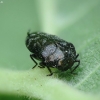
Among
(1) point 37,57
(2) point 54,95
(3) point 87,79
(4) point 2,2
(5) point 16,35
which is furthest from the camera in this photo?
(4) point 2,2

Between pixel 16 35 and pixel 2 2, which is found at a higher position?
pixel 2 2

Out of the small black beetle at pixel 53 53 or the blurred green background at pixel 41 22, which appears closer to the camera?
the small black beetle at pixel 53 53

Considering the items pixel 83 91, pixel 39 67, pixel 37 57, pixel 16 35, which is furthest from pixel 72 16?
pixel 83 91

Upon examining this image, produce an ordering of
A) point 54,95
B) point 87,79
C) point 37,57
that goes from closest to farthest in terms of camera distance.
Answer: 1. point 54,95
2. point 87,79
3. point 37,57

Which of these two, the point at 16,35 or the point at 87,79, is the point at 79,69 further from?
the point at 16,35

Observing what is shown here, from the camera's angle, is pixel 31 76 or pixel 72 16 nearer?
pixel 31 76
